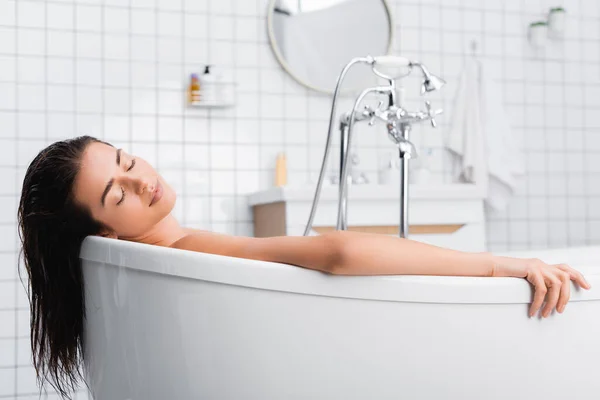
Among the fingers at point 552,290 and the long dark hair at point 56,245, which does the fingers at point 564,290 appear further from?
the long dark hair at point 56,245

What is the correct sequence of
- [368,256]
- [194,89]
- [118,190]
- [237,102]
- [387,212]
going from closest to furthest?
[368,256], [118,190], [387,212], [194,89], [237,102]

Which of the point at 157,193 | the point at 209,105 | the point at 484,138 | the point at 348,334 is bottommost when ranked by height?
the point at 348,334

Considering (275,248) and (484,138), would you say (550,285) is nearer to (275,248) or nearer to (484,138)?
(275,248)

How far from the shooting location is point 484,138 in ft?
11.8

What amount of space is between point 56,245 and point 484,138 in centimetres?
255

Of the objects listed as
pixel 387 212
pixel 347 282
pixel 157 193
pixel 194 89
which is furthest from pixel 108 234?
pixel 194 89

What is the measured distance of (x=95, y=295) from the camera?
1489 millimetres

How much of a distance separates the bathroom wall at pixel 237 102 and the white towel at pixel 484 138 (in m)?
0.08

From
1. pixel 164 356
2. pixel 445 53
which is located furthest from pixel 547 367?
pixel 445 53

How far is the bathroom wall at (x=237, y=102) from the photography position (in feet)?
10.2

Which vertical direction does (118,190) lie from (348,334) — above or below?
above

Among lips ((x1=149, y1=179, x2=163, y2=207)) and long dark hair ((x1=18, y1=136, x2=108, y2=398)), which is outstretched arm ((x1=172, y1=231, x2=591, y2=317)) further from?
long dark hair ((x1=18, y1=136, x2=108, y2=398))

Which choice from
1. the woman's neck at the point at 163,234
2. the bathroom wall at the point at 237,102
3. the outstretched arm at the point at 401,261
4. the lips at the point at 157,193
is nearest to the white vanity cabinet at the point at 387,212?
the bathroom wall at the point at 237,102

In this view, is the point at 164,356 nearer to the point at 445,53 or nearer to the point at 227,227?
the point at 227,227
